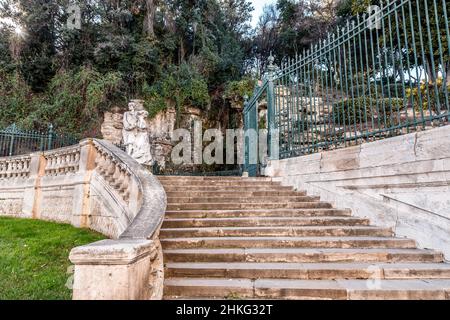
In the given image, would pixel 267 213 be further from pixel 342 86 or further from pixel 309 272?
pixel 342 86

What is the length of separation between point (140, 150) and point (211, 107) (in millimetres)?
11010

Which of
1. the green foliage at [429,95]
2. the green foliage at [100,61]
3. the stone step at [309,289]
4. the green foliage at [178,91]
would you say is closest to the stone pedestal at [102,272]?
the stone step at [309,289]

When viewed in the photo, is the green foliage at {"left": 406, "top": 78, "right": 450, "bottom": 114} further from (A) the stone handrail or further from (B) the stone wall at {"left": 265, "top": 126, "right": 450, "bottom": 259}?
(A) the stone handrail

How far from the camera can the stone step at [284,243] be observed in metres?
Result: 4.20

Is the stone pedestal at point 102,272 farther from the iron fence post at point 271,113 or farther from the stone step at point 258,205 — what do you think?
the iron fence post at point 271,113

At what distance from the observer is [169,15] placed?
19.1 metres

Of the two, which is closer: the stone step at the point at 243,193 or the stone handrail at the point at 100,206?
the stone handrail at the point at 100,206

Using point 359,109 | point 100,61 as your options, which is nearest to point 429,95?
point 359,109

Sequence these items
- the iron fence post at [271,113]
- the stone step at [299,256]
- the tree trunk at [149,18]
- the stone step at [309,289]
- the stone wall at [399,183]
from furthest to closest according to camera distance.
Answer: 1. the tree trunk at [149,18]
2. the iron fence post at [271,113]
3. the stone wall at [399,183]
4. the stone step at [299,256]
5. the stone step at [309,289]

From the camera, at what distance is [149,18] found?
59.7 feet

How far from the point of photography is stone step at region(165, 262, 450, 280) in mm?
3465

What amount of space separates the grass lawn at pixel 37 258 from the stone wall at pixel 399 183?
15.6 ft

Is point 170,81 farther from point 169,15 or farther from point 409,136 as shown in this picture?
point 409,136
